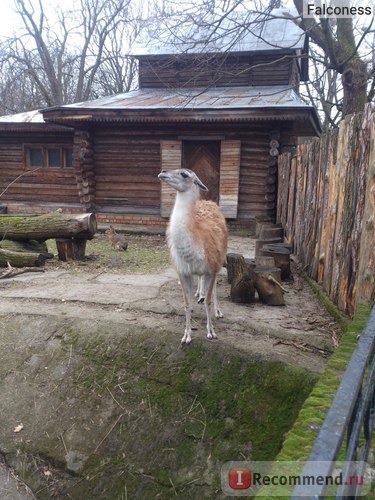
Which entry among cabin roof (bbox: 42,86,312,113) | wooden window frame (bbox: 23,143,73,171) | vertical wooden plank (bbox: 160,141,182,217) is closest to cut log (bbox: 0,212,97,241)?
cabin roof (bbox: 42,86,312,113)

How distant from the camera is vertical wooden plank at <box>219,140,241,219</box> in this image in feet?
36.9

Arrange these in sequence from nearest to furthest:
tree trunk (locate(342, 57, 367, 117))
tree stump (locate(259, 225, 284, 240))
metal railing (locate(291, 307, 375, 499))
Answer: metal railing (locate(291, 307, 375, 499)), tree stump (locate(259, 225, 284, 240)), tree trunk (locate(342, 57, 367, 117))

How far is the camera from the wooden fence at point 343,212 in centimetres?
315

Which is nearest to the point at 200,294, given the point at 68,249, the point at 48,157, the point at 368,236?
the point at 368,236

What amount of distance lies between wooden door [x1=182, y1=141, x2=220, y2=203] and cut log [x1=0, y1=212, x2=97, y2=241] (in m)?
5.56

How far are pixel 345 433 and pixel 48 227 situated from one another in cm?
663

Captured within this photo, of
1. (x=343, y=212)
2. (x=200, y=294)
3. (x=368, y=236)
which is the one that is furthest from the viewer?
(x=200, y=294)

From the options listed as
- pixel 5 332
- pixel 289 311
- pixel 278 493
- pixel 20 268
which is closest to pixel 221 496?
pixel 278 493

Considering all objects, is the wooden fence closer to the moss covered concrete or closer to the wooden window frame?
the moss covered concrete

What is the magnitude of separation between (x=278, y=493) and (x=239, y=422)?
5.81 feet

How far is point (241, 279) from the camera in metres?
4.85

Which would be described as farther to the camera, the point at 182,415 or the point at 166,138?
the point at 166,138

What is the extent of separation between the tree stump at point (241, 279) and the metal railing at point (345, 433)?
10.6 ft

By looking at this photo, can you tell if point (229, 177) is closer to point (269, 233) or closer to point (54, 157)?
point (269, 233)
